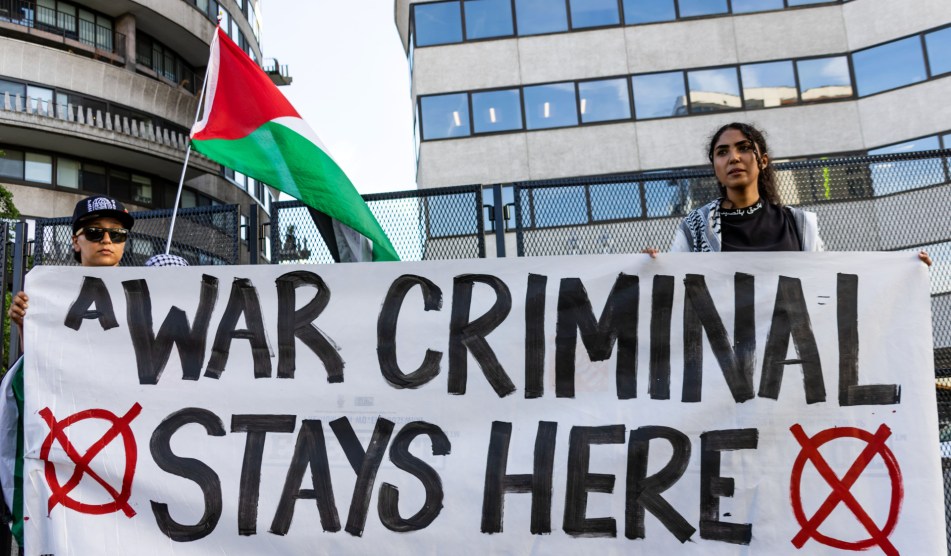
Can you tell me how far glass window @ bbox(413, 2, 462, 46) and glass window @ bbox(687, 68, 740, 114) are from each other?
5.89m

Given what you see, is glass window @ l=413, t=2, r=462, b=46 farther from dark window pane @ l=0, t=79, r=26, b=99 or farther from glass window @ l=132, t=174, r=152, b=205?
glass window @ l=132, t=174, r=152, b=205

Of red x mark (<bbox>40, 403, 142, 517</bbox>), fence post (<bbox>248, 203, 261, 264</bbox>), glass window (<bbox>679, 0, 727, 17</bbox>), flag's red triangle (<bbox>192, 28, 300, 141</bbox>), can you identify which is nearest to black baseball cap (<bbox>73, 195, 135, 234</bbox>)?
red x mark (<bbox>40, 403, 142, 517</bbox>)

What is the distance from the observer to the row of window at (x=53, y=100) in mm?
26031

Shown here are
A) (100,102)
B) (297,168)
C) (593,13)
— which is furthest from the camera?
(100,102)

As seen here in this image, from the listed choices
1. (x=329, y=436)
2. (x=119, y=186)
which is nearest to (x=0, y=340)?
(x=329, y=436)

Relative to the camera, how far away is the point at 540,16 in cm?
2034

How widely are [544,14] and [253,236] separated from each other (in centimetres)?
1663

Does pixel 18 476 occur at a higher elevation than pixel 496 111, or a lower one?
lower

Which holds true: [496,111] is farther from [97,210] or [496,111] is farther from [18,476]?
[18,476]

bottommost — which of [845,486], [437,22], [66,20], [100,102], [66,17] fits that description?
[845,486]

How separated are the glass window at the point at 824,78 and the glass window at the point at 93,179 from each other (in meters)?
22.7

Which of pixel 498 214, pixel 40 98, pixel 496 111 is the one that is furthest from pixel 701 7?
pixel 40 98


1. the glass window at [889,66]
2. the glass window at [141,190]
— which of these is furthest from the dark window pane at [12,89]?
the glass window at [889,66]

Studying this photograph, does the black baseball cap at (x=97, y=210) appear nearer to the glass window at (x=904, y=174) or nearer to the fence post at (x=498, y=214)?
the fence post at (x=498, y=214)
